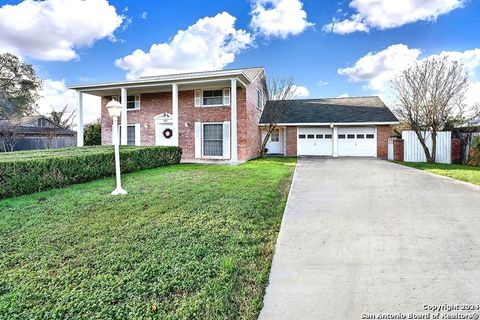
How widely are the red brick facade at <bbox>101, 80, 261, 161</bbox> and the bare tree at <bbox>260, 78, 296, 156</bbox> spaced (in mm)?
809

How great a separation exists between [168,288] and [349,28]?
1812 centimetres

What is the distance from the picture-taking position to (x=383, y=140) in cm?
1917

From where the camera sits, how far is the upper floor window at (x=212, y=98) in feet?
55.4

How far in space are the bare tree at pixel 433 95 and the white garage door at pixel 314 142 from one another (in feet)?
16.2

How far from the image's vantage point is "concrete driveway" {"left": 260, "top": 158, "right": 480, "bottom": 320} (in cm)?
287

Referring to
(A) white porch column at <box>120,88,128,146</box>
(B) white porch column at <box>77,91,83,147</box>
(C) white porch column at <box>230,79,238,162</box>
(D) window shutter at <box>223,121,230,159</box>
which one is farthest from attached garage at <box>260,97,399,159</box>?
(B) white porch column at <box>77,91,83,147</box>

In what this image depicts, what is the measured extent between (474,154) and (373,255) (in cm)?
1476

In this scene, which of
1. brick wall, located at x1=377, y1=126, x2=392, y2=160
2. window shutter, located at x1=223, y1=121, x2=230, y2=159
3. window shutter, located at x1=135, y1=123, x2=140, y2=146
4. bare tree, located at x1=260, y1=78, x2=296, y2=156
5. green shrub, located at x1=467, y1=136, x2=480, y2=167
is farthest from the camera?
bare tree, located at x1=260, y1=78, x2=296, y2=156

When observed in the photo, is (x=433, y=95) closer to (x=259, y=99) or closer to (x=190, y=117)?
(x=259, y=99)

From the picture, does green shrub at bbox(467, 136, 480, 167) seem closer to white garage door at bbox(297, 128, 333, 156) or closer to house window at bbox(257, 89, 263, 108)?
white garage door at bbox(297, 128, 333, 156)

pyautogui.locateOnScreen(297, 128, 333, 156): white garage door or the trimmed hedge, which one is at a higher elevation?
pyautogui.locateOnScreen(297, 128, 333, 156): white garage door

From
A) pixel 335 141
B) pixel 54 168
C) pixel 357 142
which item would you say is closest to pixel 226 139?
pixel 335 141

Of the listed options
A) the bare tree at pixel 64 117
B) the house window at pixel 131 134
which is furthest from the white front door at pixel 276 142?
the bare tree at pixel 64 117

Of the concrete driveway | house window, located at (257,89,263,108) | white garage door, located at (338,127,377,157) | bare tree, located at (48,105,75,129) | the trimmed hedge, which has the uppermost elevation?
bare tree, located at (48,105,75,129)
